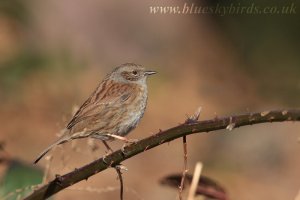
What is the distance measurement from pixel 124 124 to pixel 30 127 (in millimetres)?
5493

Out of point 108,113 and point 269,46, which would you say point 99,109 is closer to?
point 108,113

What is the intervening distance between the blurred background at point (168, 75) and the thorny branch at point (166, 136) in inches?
205

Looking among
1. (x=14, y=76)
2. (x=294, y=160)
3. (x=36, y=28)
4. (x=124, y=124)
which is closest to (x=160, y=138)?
(x=124, y=124)

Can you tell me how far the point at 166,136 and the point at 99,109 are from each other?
98.8 inches

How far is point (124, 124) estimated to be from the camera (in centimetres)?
537

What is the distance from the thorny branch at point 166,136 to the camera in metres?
2.79

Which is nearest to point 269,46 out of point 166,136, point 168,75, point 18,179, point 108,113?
point 168,75

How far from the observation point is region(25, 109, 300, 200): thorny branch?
9.17 ft

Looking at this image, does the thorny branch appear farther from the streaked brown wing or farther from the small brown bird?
the streaked brown wing

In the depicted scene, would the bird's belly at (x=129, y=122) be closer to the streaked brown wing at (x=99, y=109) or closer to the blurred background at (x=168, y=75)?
the streaked brown wing at (x=99, y=109)

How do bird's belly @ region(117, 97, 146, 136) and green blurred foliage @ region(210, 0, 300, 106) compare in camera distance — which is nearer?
bird's belly @ region(117, 97, 146, 136)

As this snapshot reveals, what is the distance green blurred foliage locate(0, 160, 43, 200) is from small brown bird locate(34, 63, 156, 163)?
925mm

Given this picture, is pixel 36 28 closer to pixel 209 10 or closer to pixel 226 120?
pixel 209 10

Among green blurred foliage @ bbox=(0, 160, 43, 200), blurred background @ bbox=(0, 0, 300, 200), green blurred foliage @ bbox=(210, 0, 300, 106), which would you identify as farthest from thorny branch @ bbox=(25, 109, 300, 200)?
green blurred foliage @ bbox=(210, 0, 300, 106)
